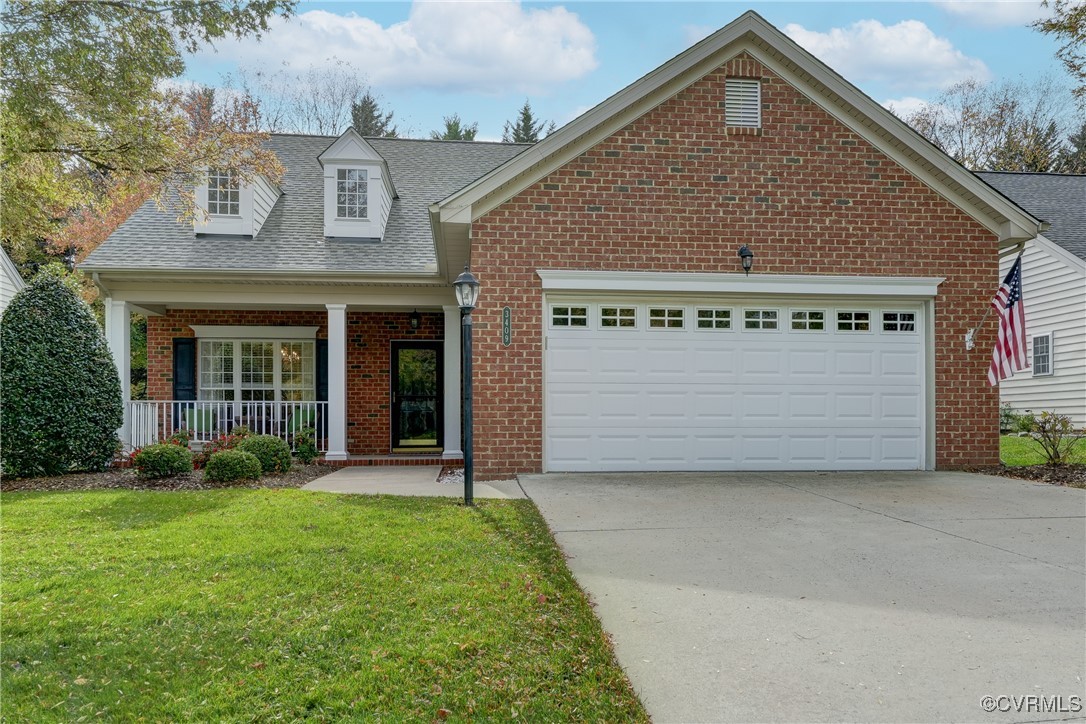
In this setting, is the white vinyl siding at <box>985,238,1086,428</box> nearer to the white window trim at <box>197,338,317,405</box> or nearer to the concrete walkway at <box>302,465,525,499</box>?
the concrete walkway at <box>302,465,525,499</box>

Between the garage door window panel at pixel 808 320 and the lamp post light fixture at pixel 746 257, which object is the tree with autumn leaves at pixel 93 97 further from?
the garage door window panel at pixel 808 320

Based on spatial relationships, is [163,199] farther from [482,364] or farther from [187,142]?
[482,364]

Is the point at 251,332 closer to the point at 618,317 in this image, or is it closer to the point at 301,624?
the point at 618,317

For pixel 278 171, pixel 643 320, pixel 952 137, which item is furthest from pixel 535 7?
pixel 952 137

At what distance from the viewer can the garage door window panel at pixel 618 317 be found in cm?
918

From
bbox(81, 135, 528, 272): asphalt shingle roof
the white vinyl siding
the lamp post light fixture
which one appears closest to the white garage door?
the lamp post light fixture

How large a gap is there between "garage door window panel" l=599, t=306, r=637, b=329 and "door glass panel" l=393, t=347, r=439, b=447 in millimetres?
5023

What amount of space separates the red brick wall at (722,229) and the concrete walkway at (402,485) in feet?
2.06

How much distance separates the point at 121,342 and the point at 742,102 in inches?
421

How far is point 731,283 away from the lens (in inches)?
359

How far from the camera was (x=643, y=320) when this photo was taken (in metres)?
9.23

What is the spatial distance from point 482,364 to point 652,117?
4086 mm

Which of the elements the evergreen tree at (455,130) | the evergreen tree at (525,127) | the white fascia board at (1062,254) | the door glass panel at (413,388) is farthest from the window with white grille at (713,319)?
the evergreen tree at (525,127)

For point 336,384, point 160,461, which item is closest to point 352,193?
point 336,384
